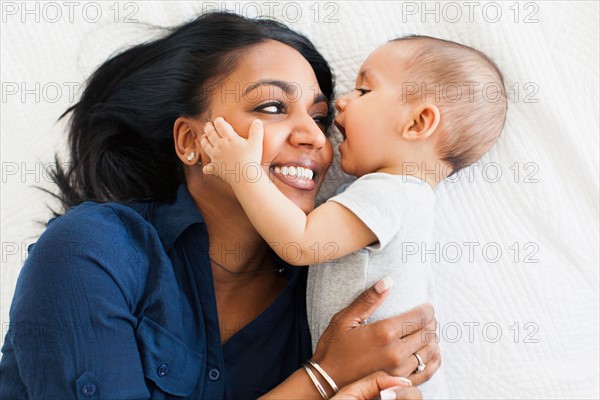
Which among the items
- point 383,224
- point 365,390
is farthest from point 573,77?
point 365,390

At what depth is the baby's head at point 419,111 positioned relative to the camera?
1.40 metres

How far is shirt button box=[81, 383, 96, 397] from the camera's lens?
1.18 meters

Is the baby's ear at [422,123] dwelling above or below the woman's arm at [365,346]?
above

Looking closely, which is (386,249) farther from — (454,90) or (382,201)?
(454,90)

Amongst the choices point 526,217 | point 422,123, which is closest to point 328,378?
point 422,123

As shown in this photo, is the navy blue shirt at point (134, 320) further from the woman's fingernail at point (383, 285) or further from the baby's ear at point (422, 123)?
the baby's ear at point (422, 123)

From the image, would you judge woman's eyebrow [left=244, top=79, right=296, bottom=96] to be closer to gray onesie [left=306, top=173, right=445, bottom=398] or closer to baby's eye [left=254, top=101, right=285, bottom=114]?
baby's eye [left=254, top=101, right=285, bottom=114]

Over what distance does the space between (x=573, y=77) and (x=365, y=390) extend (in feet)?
3.10

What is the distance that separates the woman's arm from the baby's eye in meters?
0.42

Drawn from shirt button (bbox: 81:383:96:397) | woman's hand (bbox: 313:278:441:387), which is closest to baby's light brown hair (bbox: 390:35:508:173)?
woman's hand (bbox: 313:278:441:387)

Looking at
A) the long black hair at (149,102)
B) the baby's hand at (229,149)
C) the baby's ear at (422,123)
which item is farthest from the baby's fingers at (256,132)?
the baby's ear at (422,123)

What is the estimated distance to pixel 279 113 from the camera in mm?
1423

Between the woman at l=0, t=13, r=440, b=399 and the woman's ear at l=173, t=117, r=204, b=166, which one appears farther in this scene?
the woman's ear at l=173, t=117, r=204, b=166

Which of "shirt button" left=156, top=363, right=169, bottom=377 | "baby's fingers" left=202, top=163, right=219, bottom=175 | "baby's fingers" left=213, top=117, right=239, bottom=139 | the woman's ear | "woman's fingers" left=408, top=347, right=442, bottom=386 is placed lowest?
"woman's fingers" left=408, top=347, right=442, bottom=386
